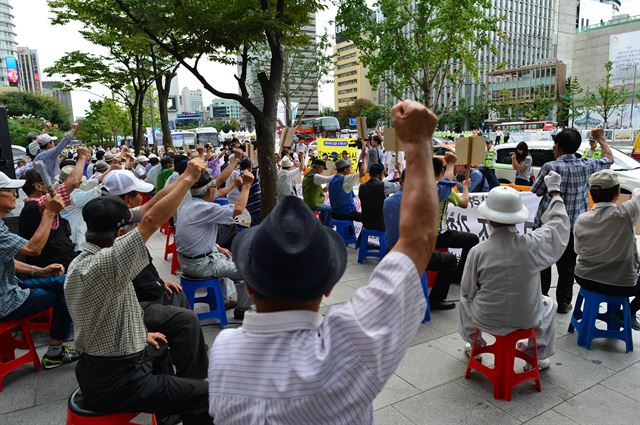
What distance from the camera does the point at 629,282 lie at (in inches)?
150

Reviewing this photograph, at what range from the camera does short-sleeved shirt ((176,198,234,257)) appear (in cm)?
429

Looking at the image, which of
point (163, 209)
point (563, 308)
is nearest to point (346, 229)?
point (563, 308)

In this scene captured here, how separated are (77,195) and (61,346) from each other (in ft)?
Result: 5.78

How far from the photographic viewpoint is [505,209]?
10.4ft

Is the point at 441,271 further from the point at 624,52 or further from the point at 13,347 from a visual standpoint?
the point at 624,52

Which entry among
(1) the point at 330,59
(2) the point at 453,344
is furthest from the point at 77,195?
(1) the point at 330,59

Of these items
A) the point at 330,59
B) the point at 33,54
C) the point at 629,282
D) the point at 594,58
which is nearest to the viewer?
the point at 629,282

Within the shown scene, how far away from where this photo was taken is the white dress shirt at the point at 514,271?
3.15 metres

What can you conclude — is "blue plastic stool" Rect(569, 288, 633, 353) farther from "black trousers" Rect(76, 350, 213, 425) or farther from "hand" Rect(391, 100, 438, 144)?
"hand" Rect(391, 100, 438, 144)

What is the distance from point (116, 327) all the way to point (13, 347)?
2.41 m

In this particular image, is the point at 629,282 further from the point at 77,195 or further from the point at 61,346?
the point at 77,195

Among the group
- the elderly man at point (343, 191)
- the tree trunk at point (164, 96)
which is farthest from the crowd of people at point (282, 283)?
the tree trunk at point (164, 96)

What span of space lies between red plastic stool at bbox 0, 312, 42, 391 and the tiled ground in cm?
12

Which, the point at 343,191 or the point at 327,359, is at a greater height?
the point at 327,359
